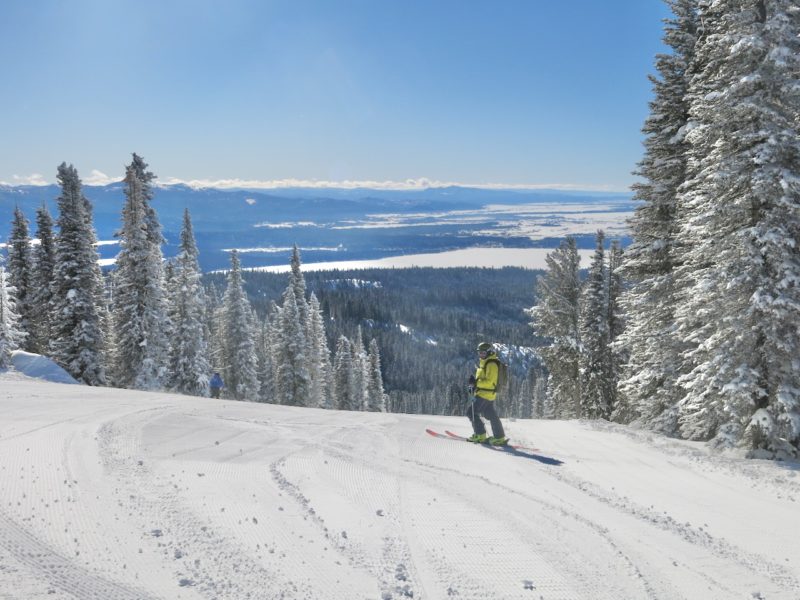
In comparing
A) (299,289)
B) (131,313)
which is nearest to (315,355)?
(299,289)

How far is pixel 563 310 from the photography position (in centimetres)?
3017

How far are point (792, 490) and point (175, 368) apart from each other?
110 ft

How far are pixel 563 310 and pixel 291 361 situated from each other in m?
22.4

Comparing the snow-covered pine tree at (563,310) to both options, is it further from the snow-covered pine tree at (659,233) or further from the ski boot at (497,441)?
the ski boot at (497,441)

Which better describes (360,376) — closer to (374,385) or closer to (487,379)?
(374,385)

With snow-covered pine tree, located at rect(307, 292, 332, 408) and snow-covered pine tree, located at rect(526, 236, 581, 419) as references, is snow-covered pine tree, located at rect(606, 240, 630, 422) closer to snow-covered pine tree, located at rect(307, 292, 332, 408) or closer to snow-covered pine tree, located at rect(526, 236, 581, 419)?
snow-covered pine tree, located at rect(526, 236, 581, 419)

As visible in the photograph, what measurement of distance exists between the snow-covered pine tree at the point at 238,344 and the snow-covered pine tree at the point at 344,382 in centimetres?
1114

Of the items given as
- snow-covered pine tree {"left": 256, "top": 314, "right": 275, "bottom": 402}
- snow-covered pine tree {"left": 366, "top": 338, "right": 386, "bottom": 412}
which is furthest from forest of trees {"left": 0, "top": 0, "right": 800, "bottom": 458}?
snow-covered pine tree {"left": 366, "top": 338, "right": 386, "bottom": 412}

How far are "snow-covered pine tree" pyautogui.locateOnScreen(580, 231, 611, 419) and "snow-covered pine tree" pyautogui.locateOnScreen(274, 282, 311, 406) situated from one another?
22.1 meters

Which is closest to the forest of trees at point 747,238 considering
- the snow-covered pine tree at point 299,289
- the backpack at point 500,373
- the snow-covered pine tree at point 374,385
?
the backpack at point 500,373

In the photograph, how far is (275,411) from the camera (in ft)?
43.8

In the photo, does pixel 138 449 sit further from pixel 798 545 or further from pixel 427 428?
pixel 798 545

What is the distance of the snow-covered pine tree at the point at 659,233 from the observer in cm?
1783

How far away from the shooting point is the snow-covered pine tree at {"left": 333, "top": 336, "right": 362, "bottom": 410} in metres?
51.2
